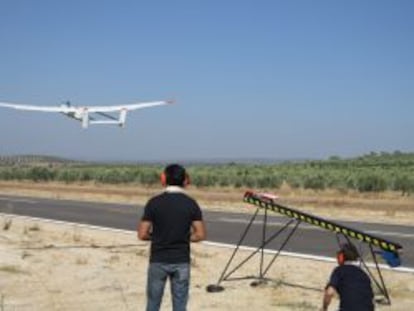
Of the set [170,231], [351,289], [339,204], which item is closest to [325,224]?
[351,289]

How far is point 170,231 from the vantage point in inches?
298

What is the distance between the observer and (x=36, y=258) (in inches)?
619

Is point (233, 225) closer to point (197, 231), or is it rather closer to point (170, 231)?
point (197, 231)

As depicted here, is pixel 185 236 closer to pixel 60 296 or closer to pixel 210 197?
pixel 60 296

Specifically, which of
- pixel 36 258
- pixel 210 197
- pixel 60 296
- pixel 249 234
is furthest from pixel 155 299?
pixel 210 197

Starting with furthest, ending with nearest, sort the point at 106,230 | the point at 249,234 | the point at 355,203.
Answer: the point at 355,203, the point at 106,230, the point at 249,234

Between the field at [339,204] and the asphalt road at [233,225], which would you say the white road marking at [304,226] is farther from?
the field at [339,204]

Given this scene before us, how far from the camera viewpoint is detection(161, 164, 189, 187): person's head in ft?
25.2

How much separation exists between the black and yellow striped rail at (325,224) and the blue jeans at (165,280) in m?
3.81

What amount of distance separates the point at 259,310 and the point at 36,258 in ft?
21.0

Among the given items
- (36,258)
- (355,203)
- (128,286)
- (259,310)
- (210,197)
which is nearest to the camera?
(259,310)

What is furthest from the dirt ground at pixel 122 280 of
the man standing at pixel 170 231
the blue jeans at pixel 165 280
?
the man standing at pixel 170 231

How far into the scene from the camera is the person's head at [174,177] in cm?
769

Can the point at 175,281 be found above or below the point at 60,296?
above
